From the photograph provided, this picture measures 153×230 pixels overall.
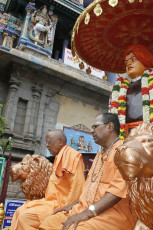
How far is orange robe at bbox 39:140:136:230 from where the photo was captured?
1.79 metres

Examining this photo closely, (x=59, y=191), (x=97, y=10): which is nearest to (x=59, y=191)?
(x=59, y=191)

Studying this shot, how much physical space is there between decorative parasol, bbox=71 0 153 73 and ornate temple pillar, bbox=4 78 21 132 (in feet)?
25.6

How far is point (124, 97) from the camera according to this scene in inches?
124

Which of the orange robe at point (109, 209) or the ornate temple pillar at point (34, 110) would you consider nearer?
the orange robe at point (109, 209)

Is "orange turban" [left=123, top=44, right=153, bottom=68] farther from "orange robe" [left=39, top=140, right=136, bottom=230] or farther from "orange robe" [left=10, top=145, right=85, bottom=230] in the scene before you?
"orange robe" [left=10, top=145, right=85, bottom=230]

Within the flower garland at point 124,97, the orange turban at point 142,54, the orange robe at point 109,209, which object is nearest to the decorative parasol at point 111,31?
the orange turban at point 142,54

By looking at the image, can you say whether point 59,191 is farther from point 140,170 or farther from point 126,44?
point 126,44

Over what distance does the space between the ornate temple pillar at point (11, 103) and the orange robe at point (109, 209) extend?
8859mm

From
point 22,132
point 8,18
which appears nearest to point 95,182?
point 22,132

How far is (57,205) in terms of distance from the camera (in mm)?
2727

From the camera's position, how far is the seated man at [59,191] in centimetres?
257

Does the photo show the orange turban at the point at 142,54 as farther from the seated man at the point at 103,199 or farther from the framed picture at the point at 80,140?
the framed picture at the point at 80,140

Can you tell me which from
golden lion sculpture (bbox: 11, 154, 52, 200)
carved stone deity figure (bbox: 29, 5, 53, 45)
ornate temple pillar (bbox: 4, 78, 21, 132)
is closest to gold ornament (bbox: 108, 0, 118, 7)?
golden lion sculpture (bbox: 11, 154, 52, 200)

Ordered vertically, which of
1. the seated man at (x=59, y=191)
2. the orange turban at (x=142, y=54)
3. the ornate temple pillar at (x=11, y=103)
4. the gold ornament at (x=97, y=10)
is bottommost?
the seated man at (x=59, y=191)
